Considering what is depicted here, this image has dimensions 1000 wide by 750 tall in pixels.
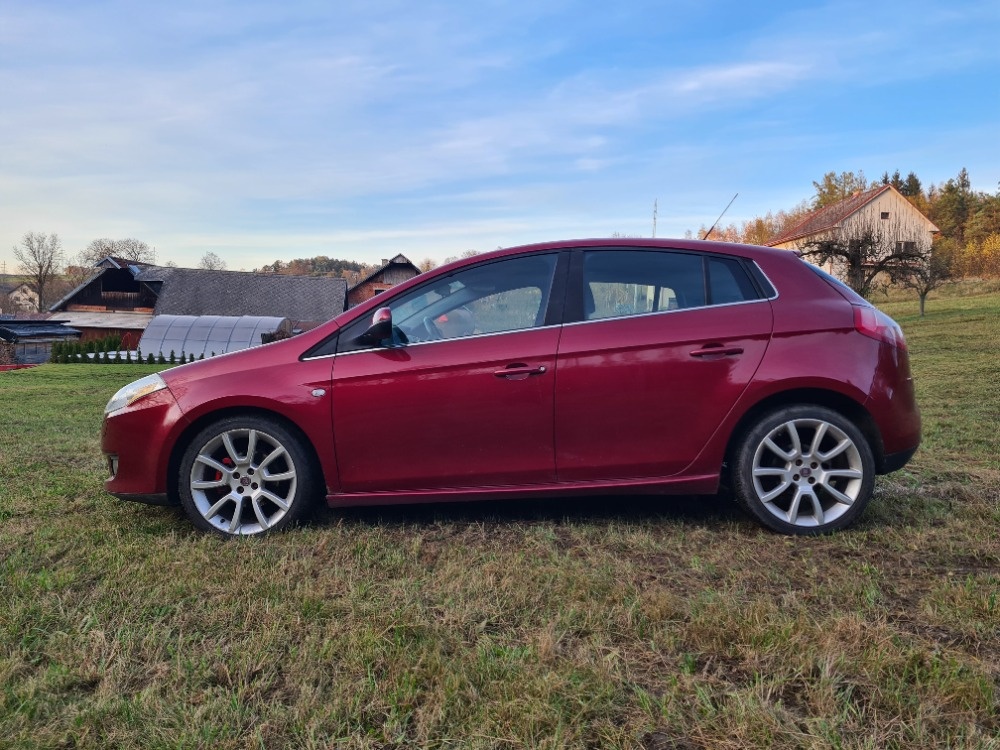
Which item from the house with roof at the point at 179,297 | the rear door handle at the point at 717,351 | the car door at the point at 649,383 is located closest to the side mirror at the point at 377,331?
the car door at the point at 649,383

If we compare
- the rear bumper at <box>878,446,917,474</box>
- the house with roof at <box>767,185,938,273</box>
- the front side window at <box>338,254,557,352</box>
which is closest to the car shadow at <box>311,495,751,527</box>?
the rear bumper at <box>878,446,917,474</box>

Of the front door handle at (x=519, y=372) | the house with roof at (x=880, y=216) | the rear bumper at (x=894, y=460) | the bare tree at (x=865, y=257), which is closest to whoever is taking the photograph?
the front door handle at (x=519, y=372)

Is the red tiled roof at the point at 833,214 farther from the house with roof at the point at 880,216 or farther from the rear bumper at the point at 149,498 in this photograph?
the rear bumper at the point at 149,498

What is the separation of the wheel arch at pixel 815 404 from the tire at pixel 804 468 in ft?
0.15

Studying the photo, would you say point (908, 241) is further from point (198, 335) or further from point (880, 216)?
point (198, 335)

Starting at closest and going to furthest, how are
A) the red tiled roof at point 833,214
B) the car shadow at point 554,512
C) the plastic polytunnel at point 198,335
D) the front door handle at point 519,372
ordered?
the front door handle at point 519,372
the car shadow at point 554,512
the plastic polytunnel at point 198,335
the red tiled roof at point 833,214

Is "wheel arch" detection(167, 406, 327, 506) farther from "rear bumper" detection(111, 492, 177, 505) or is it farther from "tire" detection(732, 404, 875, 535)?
"tire" detection(732, 404, 875, 535)

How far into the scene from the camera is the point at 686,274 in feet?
12.8

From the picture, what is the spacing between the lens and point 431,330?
3848 mm

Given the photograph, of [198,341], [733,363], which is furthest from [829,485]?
[198,341]

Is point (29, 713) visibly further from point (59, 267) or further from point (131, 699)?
point (59, 267)

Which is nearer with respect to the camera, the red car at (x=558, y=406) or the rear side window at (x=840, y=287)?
the red car at (x=558, y=406)

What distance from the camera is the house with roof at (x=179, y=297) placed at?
46625mm

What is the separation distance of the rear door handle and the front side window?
2.75 feet
